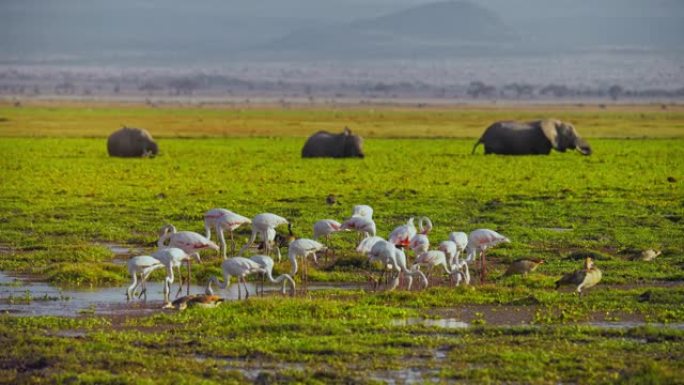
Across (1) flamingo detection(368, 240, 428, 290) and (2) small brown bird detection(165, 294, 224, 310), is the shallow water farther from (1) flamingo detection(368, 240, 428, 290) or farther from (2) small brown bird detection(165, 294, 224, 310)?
(2) small brown bird detection(165, 294, 224, 310)

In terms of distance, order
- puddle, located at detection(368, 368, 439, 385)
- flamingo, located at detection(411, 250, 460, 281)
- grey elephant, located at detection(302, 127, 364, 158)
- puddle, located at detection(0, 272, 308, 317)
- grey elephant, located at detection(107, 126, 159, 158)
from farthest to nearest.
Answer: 1. grey elephant, located at detection(107, 126, 159, 158)
2. grey elephant, located at detection(302, 127, 364, 158)
3. flamingo, located at detection(411, 250, 460, 281)
4. puddle, located at detection(0, 272, 308, 317)
5. puddle, located at detection(368, 368, 439, 385)

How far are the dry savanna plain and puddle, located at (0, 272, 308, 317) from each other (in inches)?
2.6

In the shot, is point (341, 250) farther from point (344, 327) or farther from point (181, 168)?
point (181, 168)

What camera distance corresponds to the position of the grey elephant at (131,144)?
155 ft

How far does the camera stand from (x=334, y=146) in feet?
153

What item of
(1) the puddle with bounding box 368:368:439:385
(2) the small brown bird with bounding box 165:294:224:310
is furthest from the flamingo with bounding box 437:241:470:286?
(1) the puddle with bounding box 368:368:439:385

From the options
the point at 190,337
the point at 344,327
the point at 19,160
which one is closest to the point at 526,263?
the point at 344,327

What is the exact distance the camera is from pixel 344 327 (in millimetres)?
14422

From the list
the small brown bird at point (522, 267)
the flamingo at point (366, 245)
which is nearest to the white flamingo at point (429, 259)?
the flamingo at point (366, 245)

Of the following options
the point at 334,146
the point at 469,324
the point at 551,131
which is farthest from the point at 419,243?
the point at 551,131

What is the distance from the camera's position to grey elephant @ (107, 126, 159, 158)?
4712cm

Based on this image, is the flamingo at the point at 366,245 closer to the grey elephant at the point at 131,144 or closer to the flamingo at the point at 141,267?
the flamingo at the point at 141,267

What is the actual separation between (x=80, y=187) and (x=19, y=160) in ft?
35.7

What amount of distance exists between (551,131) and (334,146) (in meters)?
8.94
